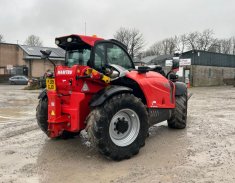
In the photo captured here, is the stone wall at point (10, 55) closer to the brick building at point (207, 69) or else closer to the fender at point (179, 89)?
the brick building at point (207, 69)

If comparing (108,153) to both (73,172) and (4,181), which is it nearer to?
(73,172)

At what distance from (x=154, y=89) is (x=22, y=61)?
4594 centimetres

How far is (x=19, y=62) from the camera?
49500 millimetres

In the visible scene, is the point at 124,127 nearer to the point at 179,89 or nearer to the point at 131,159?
the point at 131,159

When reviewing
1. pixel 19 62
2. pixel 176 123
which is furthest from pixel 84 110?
pixel 19 62

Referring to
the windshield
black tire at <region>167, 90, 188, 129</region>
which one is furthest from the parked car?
the windshield

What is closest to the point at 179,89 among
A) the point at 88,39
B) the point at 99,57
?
the point at 99,57

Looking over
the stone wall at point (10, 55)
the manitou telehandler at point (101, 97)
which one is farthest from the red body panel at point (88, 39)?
the stone wall at point (10, 55)

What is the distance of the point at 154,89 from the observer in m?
6.30

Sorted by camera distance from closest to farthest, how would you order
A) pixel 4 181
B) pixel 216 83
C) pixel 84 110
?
pixel 4 181, pixel 84 110, pixel 216 83

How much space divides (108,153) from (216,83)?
3581 centimetres

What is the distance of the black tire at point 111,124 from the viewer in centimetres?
496

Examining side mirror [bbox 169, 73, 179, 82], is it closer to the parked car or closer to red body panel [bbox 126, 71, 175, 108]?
red body panel [bbox 126, 71, 175, 108]

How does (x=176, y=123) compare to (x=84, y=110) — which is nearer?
(x=84, y=110)
